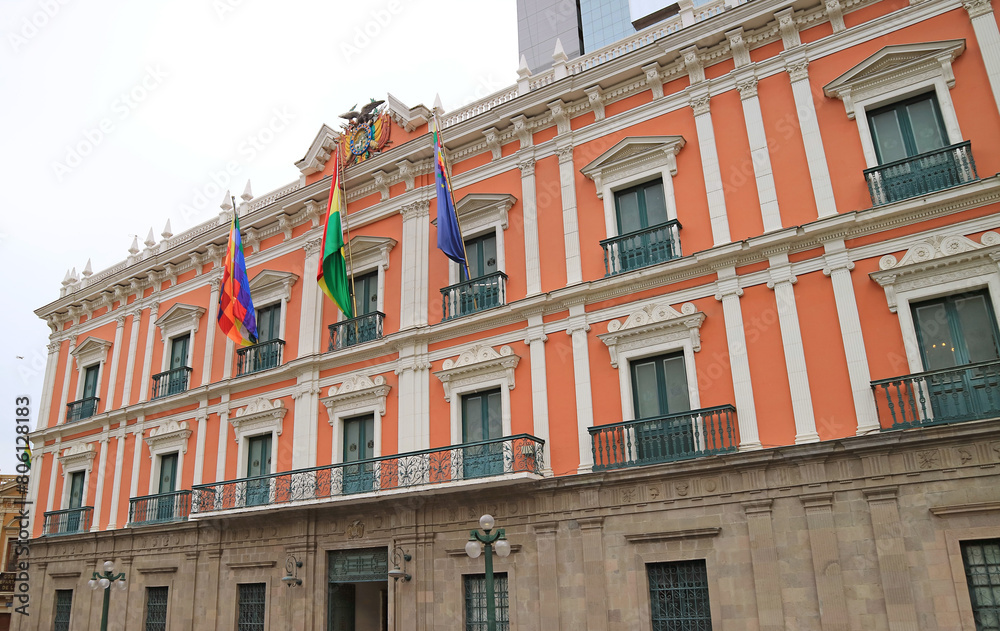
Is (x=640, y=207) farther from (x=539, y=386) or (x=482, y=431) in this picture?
(x=482, y=431)

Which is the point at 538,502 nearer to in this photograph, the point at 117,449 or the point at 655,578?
the point at 655,578

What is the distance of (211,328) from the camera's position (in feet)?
71.6

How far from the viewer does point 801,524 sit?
11945mm

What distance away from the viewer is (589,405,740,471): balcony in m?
13.1

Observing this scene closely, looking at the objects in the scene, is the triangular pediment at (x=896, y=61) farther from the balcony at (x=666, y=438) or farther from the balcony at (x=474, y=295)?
the balcony at (x=474, y=295)

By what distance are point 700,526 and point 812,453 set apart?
2200 mm

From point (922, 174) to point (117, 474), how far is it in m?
22.1

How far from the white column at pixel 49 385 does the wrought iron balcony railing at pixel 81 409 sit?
94 centimetres

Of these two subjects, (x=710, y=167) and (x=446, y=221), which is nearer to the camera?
(x=710, y=167)

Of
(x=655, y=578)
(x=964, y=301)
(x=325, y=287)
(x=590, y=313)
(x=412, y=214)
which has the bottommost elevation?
(x=655, y=578)

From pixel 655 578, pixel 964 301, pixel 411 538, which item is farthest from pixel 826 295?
pixel 411 538

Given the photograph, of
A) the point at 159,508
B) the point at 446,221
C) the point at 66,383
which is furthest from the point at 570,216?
the point at 66,383

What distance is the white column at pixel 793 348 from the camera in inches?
491

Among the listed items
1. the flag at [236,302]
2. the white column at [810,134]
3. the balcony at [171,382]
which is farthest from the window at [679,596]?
the balcony at [171,382]
